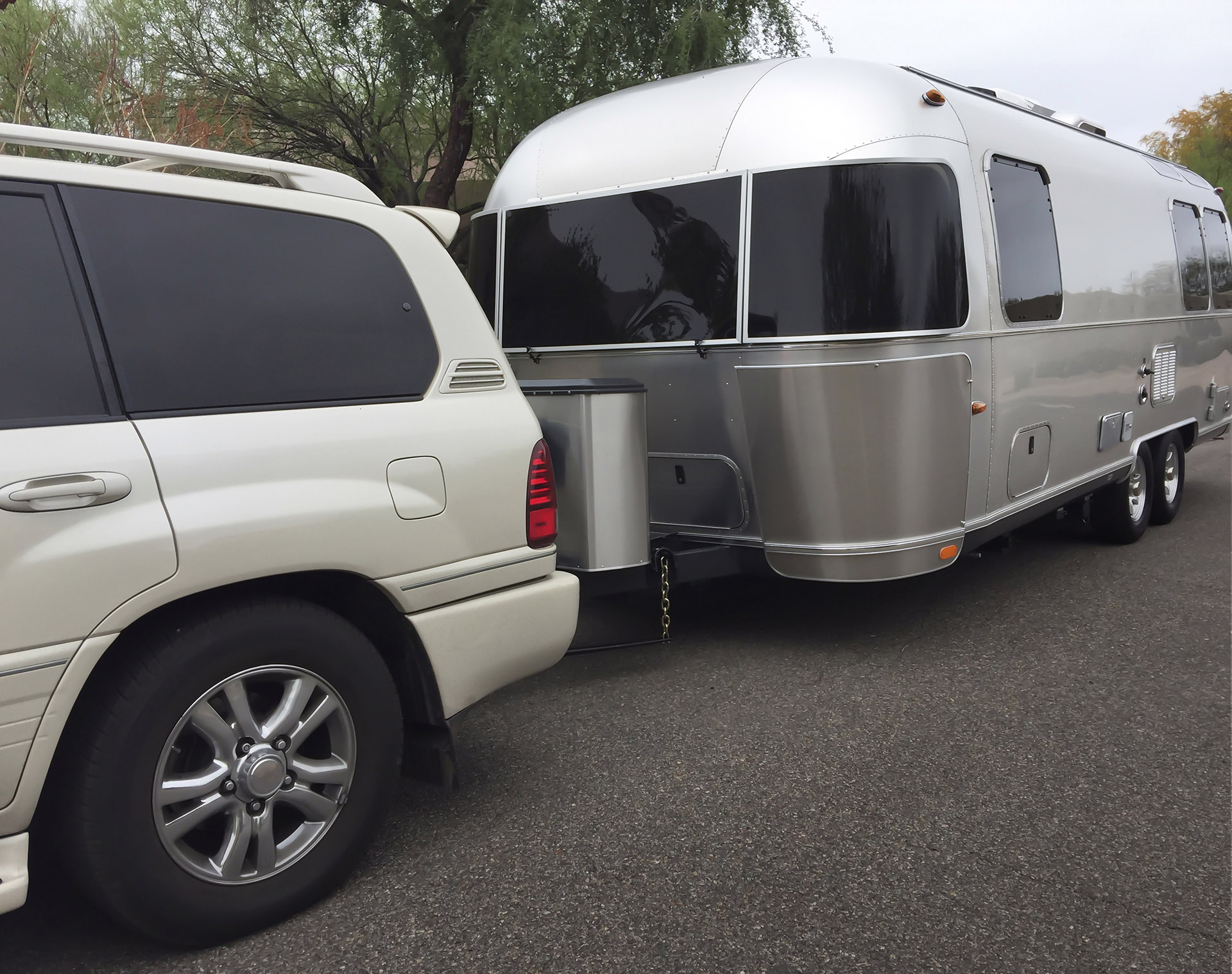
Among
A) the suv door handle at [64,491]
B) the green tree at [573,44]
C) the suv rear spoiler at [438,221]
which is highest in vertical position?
the green tree at [573,44]

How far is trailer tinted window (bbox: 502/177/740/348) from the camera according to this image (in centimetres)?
516

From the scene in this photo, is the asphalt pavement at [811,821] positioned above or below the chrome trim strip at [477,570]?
Answer: below

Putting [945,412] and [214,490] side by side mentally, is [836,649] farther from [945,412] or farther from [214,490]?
[214,490]

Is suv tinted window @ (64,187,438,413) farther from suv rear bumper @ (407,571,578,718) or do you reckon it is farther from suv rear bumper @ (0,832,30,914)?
suv rear bumper @ (0,832,30,914)

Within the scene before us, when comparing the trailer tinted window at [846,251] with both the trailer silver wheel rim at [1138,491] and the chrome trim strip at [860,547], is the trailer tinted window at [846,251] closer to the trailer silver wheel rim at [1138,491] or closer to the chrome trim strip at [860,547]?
the chrome trim strip at [860,547]

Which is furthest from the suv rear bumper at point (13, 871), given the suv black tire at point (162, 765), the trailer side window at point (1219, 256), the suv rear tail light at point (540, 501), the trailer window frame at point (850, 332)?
the trailer side window at point (1219, 256)

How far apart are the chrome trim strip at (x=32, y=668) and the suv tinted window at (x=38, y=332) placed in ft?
1.75

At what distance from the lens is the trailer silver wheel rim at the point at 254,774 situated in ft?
8.90

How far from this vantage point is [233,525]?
2701 mm

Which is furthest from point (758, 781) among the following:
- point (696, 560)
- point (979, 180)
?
point (979, 180)

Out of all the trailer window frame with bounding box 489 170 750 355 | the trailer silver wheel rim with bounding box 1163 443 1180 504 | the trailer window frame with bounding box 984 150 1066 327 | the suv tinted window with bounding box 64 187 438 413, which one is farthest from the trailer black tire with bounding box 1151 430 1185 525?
the suv tinted window with bounding box 64 187 438 413

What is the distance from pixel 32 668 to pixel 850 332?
3.57 metres

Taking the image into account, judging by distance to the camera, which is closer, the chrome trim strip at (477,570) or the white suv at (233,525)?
the white suv at (233,525)

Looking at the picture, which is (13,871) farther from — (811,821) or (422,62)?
(422,62)
